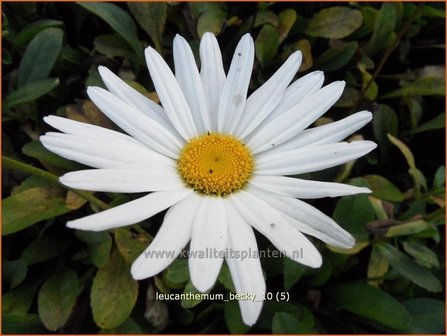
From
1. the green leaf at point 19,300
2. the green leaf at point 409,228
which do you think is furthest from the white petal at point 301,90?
the green leaf at point 19,300

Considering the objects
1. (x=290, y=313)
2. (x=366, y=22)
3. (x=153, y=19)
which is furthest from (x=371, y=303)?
(x=153, y=19)

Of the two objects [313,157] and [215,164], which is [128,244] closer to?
[215,164]

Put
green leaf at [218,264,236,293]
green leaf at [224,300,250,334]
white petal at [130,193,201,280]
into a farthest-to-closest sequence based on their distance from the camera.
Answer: green leaf at [224,300,250,334], green leaf at [218,264,236,293], white petal at [130,193,201,280]

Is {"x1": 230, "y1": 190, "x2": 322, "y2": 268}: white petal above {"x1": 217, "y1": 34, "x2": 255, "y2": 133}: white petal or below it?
below

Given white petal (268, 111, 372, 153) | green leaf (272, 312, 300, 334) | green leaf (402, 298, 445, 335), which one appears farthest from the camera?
green leaf (402, 298, 445, 335)

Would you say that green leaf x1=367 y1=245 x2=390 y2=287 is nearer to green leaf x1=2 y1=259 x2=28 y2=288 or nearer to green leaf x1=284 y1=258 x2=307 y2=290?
green leaf x1=284 y1=258 x2=307 y2=290

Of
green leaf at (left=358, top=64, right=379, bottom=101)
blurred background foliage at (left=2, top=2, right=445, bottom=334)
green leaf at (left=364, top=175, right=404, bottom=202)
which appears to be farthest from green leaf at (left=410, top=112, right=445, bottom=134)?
green leaf at (left=364, top=175, right=404, bottom=202)

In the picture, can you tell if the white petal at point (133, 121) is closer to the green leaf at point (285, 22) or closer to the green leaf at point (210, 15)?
the green leaf at point (210, 15)
